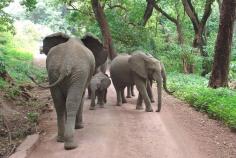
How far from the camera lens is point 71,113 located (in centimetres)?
918

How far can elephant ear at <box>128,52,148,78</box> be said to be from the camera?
13.7 meters

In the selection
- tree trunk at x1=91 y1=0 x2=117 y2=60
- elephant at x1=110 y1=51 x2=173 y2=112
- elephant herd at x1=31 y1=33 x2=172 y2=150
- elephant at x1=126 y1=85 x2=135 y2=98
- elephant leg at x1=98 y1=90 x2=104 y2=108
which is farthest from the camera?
tree trunk at x1=91 y1=0 x2=117 y2=60

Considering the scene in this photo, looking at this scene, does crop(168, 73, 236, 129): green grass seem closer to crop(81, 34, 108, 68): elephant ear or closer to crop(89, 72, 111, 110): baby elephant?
crop(89, 72, 111, 110): baby elephant

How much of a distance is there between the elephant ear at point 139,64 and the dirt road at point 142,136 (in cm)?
117

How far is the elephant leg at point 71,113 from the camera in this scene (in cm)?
916

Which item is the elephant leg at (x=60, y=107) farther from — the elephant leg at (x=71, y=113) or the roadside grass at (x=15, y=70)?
the roadside grass at (x=15, y=70)

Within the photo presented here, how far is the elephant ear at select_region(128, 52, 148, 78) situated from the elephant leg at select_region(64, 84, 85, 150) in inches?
179

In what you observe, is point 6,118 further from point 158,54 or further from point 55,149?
point 158,54

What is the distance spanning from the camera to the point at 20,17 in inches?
2817

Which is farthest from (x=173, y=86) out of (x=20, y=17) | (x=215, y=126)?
(x=20, y=17)

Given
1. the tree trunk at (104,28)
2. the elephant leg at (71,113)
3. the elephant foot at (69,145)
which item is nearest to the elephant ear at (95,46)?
the elephant leg at (71,113)

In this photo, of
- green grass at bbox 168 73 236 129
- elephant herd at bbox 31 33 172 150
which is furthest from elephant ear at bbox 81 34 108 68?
green grass at bbox 168 73 236 129

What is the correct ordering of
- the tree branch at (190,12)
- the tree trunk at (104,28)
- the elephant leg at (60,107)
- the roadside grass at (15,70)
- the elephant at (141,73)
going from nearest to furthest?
1. the elephant leg at (60,107)
2. the elephant at (141,73)
3. the roadside grass at (15,70)
4. the tree trunk at (104,28)
5. the tree branch at (190,12)

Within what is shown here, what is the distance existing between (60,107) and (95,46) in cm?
207
